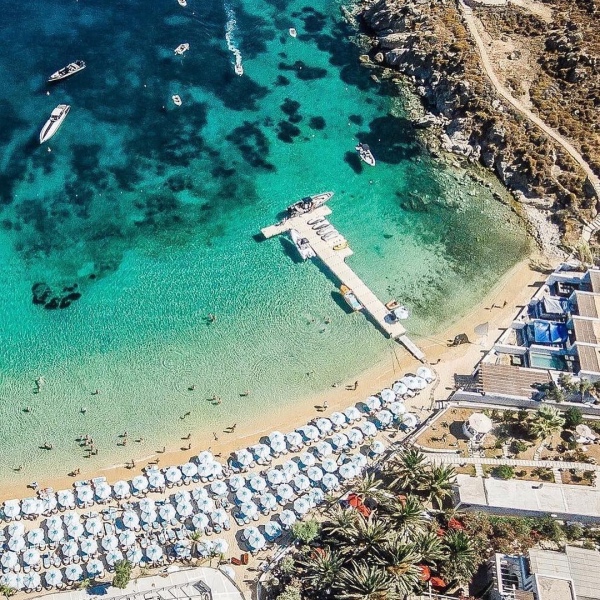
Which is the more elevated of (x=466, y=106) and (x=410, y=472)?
(x=466, y=106)

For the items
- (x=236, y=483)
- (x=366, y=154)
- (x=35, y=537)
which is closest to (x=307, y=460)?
(x=236, y=483)

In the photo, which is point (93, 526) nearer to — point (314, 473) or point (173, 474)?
point (173, 474)

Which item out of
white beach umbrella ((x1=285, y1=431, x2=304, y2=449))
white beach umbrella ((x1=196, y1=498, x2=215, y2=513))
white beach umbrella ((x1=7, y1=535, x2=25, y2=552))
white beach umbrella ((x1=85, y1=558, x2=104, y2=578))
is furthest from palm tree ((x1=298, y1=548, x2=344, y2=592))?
white beach umbrella ((x1=7, y1=535, x2=25, y2=552))

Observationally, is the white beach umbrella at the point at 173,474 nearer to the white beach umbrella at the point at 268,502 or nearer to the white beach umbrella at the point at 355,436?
the white beach umbrella at the point at 268,502

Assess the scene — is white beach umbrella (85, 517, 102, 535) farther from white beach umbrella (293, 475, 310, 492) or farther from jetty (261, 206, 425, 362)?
jetty (261, 206, 425, 362)

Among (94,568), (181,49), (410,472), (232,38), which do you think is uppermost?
(232,38)

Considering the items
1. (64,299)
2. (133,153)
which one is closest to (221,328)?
(64,299)
